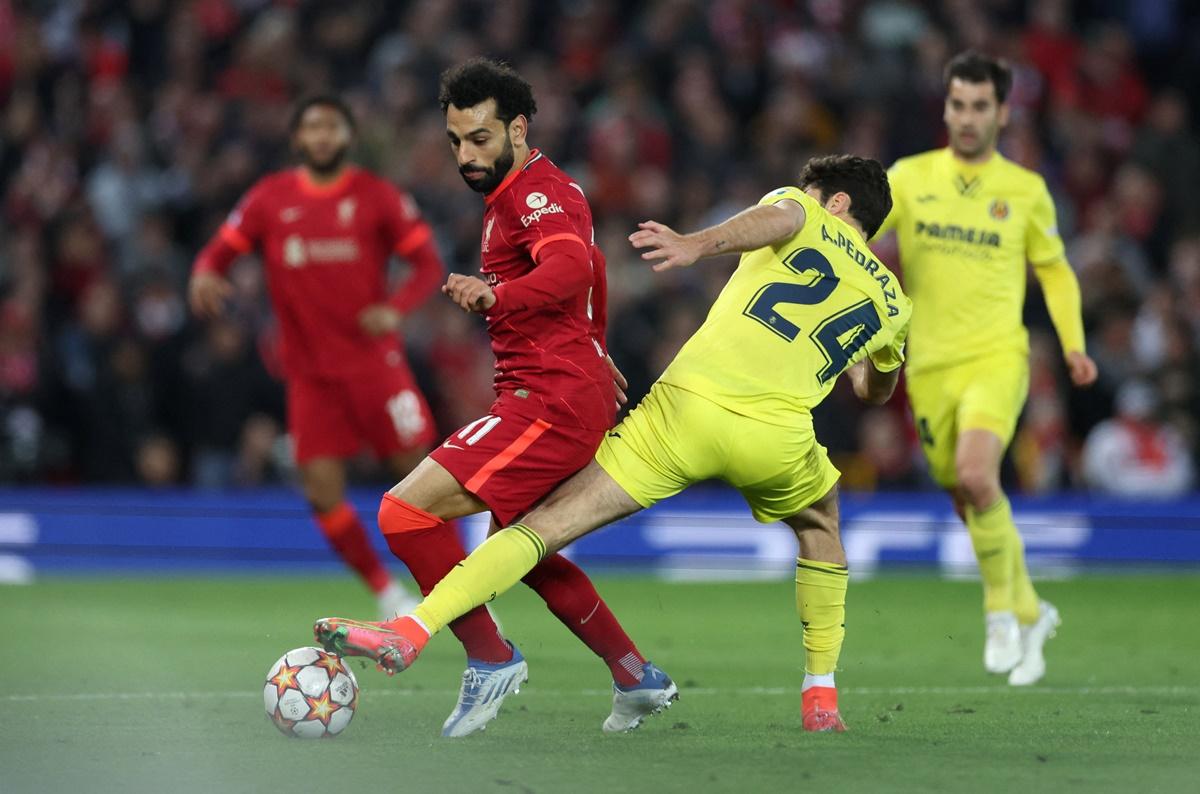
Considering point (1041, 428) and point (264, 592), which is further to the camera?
point (1041, 428)

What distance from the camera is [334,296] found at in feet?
32.8

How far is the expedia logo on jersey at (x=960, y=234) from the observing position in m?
8.56

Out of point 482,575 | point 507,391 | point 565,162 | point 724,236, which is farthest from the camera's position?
point 565,162

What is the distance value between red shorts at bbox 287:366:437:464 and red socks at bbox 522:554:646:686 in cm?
338

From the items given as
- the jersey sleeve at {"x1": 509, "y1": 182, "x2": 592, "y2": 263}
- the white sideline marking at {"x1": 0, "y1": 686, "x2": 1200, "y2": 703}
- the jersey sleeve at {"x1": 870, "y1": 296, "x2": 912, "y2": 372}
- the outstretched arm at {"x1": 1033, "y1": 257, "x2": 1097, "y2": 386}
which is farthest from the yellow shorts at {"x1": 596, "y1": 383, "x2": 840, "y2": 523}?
the outstretched arm at {"x1": 1033, "y1": 257, "x2": 1097, "y2": 386}

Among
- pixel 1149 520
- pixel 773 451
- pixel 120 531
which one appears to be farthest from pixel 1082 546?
pixel 773 451

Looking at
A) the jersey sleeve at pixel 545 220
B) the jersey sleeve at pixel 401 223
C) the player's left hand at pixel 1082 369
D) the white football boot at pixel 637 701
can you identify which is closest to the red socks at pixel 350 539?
the jersey sleeve at pixel 401 223

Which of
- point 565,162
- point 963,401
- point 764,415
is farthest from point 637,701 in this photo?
point 565,162

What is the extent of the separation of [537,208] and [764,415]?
3.18 ft

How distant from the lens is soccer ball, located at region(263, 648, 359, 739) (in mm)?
6016

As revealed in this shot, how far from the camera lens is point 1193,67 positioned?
17.0 metres

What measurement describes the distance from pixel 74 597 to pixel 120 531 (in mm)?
1528

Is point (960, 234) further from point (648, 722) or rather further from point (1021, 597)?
point (648, 722)

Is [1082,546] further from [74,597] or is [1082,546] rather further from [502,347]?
[502,347]
